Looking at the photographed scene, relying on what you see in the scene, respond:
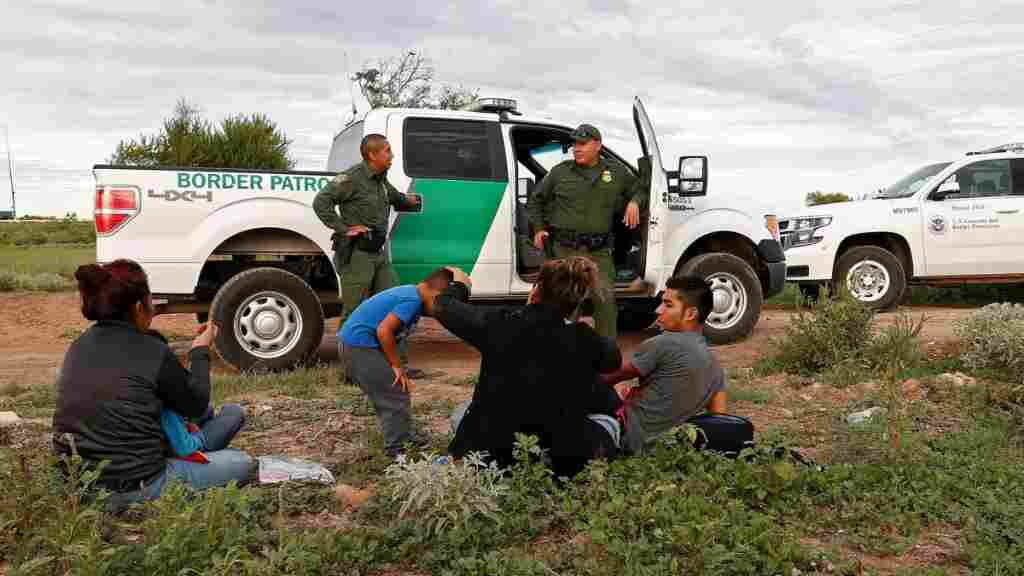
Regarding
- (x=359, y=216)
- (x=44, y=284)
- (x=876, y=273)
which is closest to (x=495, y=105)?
(x=359, y=216)

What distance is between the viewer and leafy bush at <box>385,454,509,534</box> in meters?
3.22

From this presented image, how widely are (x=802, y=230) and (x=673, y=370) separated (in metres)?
7.47

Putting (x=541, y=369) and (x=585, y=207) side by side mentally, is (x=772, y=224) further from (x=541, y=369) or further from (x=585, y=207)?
(x=541, y=369)

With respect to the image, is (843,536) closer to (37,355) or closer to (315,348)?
(315,348)

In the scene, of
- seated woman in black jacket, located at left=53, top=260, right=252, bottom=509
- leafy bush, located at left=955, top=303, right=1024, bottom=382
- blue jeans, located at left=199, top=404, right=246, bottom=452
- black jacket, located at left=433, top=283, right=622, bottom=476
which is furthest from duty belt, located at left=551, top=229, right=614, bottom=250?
seated woman in black jacket, located at left=53, top=260, right=252, bottom=509

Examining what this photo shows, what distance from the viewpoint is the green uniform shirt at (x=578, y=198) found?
653 centimetres

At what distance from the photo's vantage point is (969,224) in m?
10.7

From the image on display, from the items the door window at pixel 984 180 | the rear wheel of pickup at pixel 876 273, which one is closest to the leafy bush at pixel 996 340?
the rear wheel of pickup at pixel 876 273

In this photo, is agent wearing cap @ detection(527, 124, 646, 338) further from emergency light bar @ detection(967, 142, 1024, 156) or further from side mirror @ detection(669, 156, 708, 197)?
emergency light bar @ detection(967, 142, 1024, 156)

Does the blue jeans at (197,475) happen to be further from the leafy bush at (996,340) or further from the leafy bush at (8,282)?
the leafy bush at (8,282)

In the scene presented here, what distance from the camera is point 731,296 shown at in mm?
8086

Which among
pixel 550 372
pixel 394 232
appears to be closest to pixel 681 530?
pixel 550 372

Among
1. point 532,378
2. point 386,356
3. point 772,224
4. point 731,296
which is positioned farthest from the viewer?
point 772,224

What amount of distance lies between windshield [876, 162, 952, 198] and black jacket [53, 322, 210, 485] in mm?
9702
